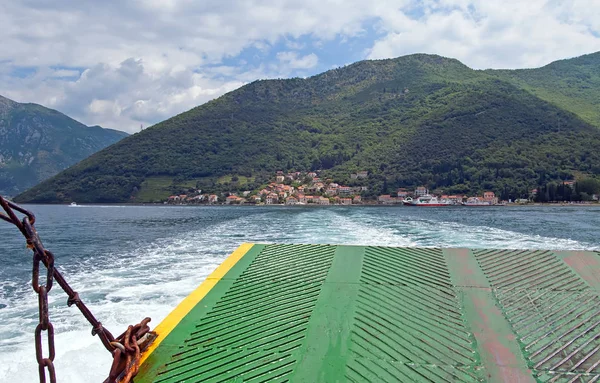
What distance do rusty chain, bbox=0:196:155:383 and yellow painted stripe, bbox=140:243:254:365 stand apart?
0.10 meters

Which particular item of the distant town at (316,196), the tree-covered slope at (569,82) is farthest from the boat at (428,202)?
the tree-covered slope at (569,82)

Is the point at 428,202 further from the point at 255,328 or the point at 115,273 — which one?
the point at 255,328

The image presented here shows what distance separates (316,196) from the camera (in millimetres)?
90562

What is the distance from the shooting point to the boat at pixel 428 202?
78.2 m

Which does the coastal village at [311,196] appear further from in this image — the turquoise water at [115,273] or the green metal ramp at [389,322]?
the green metal ramp at [389,322]

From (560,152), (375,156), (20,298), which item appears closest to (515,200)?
(560,152)

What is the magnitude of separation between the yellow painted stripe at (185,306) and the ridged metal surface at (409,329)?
1.93 meters

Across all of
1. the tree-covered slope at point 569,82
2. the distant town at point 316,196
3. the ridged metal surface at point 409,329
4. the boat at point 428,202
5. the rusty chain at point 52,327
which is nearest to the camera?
the rusty chain at point 52,327

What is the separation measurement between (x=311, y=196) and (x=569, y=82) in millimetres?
107076

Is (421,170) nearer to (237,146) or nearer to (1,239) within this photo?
(237,146)

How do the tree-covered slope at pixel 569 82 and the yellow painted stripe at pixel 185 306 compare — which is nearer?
the yellow painted stripe at pixel 185 306

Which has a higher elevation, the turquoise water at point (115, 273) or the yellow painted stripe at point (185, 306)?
the yellow painted stripe at point (185, 306)

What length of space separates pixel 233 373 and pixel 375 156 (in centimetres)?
10745

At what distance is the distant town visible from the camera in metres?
83.1
